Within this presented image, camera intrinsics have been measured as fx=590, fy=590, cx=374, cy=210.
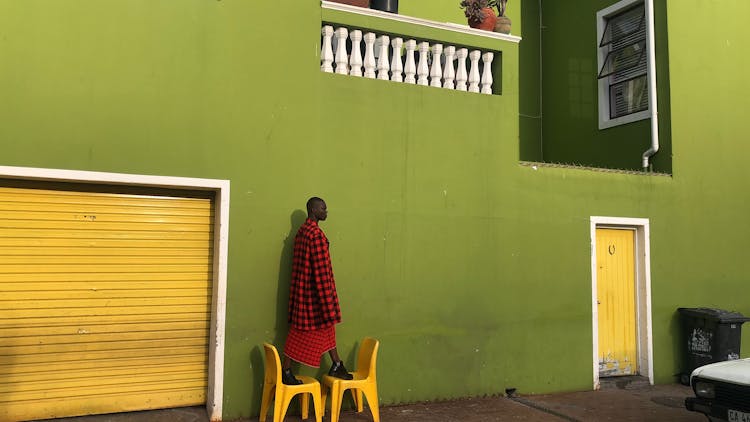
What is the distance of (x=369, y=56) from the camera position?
20.1 feet

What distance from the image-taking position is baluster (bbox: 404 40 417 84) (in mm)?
6289

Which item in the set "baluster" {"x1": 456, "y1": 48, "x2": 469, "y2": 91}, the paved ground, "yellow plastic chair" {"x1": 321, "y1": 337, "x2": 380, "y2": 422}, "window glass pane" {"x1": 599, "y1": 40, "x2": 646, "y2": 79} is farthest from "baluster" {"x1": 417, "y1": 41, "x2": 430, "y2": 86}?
"window glass pane" {"x1": 599, "y1": 40, "x2": 646, "y2": 79}

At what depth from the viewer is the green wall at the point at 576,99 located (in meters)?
8.23

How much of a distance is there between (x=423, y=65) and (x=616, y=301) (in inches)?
151

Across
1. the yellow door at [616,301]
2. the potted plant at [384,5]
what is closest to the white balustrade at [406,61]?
the potted plant at [384,5]

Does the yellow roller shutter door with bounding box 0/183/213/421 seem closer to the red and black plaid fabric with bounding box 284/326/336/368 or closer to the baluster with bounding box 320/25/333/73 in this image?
the red and black plaid fabric with bounding box 284/326/336/368

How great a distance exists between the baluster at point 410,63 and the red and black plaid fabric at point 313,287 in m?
2.06

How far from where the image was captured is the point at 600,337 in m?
7.24

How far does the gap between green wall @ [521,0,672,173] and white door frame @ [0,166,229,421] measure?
19.2 ft

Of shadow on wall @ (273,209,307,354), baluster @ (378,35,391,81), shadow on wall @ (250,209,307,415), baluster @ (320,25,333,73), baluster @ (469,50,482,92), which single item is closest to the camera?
shadow on wall @ (250,209,307,415)

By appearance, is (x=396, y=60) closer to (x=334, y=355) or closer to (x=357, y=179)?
(x=357, y=179)

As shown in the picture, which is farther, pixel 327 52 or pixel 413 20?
pixel 413 20

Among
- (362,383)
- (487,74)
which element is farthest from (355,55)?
(362,383)

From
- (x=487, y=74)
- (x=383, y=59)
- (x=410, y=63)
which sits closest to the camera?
(x=383, y=59)
